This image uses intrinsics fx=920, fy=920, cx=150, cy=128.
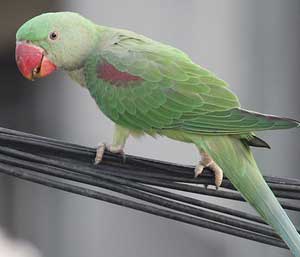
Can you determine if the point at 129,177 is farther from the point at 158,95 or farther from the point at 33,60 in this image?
the point at 33,60

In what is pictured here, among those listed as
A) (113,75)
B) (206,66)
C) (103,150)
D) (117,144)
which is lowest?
(206,66)

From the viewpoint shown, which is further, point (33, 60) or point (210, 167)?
point (33, 60)

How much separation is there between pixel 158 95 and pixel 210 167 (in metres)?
0.33

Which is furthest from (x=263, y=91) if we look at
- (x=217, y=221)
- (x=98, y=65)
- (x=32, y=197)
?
(x=217, y=221)

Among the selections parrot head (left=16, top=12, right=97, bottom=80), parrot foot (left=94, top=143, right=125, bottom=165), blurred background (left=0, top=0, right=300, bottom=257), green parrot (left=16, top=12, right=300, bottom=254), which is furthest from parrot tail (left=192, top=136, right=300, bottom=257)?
blurred background (left=0, top=0, right=300, bottom=257)

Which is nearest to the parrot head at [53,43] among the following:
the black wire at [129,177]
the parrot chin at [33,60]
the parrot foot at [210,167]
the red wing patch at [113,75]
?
the parrot chin at [33,60]

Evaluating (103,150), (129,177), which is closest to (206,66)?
(103,150)

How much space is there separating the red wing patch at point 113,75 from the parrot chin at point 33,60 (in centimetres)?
25

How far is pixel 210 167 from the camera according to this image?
120 inches

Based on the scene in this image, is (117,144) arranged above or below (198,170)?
below

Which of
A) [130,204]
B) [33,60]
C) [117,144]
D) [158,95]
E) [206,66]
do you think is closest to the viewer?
[130,204]

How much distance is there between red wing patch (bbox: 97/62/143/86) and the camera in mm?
3273

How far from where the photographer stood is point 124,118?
Result: 3.30m

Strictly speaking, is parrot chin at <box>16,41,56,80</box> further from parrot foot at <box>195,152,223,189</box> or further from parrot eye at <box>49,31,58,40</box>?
parrot foot at <box>195,152,223,189</box>
